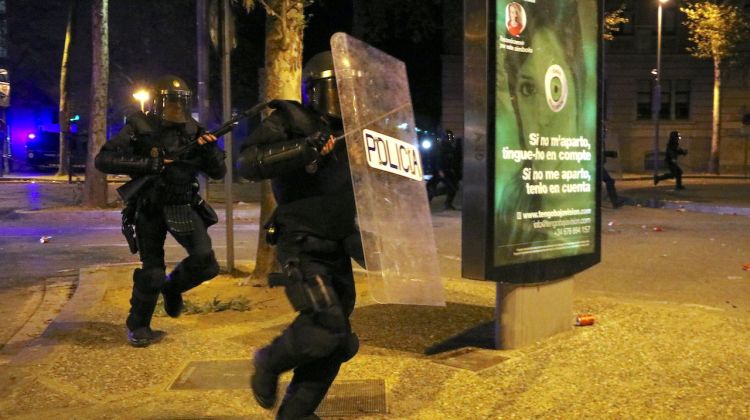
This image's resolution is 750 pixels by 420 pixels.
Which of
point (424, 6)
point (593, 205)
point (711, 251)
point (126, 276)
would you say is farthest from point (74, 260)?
point (424, 6)

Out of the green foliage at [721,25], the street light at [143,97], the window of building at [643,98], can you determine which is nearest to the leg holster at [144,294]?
the street light at [143,97]

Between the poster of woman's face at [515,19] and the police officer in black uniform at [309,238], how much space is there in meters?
1.83

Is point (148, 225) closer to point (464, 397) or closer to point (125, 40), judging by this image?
point (464, 397)

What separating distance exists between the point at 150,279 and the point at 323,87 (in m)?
2.60

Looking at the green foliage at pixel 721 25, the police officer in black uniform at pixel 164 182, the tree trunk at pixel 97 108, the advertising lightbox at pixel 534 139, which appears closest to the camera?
the advertising lightbox at pixel 534 139

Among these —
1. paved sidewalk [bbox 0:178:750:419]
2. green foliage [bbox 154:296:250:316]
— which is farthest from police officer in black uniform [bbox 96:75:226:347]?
green foliage [bbox 154:296:250:316]

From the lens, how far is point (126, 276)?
9258 millimetres

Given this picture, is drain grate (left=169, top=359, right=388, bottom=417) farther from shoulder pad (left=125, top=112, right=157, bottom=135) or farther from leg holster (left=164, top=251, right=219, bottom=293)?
shoulder pad (left=125, top=112, right=157, bottom=135)

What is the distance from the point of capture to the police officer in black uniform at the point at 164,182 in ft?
18.0

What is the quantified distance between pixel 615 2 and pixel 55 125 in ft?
102

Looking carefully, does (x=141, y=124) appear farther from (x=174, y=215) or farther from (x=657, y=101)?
(x=657, y=101)

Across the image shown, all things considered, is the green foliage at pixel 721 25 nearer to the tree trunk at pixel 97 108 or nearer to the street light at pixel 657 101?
the street light at pixel 657 101

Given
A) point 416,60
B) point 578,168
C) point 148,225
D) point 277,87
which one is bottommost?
point 148,225

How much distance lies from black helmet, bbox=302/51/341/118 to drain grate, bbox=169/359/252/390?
206 cm
